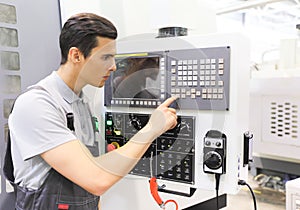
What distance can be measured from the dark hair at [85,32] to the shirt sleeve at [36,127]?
18cm

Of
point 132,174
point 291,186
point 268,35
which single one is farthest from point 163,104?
point 268,35

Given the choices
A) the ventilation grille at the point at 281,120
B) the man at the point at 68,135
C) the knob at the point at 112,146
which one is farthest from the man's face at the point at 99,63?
the ventilation grille at the point at 281,120

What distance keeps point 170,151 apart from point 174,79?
23 centimetres

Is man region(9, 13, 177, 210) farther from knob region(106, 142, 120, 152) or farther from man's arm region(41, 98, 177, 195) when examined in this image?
knob region(106, 142, 120, 152)

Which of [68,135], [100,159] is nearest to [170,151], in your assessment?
[100,159]

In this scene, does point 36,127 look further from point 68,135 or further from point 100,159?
point 100,159

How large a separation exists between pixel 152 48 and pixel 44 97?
0.38 m

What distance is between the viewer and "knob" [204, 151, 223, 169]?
34.0 inches

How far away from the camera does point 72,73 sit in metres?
0.91

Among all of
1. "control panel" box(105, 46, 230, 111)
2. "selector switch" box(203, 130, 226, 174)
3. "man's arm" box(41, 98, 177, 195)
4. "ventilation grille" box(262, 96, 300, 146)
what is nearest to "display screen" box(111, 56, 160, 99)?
"control panel" box(105, 46, 230, 111)

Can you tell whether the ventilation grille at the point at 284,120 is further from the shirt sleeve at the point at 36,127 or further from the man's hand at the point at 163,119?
the shirt sleeve at the point at 36,127

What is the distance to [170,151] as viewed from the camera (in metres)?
0.94

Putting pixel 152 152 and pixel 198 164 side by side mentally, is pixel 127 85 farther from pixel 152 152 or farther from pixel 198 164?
pixel 198 164

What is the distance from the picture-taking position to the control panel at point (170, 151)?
923 millimetres
